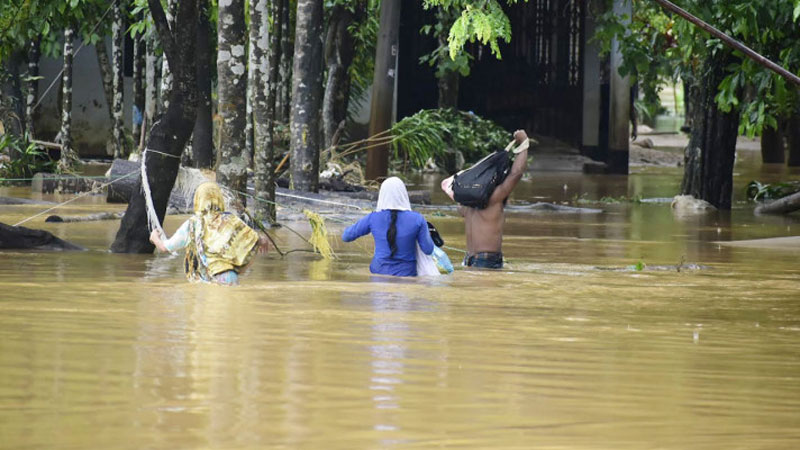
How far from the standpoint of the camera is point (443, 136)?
1138 inches

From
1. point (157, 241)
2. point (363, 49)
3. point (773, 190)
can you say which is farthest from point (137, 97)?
point (157, 241)

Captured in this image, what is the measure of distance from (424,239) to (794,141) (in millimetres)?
23680

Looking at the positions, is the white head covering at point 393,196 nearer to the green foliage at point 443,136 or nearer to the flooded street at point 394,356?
the flooded street at point 394,356

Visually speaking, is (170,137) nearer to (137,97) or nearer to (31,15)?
(31,15)

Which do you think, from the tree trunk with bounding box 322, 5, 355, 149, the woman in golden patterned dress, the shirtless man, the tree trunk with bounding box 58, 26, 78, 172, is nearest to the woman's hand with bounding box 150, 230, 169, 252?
the woman in golden patterned dress

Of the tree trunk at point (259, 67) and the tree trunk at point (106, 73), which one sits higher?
the tree trunk at point (106, 73)

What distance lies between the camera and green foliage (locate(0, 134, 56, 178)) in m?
21.4

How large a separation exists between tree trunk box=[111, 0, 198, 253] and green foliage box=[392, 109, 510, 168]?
12024mm

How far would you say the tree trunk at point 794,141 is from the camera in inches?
1254

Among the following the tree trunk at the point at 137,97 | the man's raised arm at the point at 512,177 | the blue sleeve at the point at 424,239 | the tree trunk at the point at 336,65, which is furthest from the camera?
the tree trunk at the point at 336,65

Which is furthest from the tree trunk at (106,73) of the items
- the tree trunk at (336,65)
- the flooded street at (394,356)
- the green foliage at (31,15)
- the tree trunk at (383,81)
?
the flooded street at (394,356)

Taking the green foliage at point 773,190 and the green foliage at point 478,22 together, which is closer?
the green foliage at point 478,22

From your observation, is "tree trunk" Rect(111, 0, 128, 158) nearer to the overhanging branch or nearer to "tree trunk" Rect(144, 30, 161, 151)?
"tree trunk" Rect(144, 30, 161, 151)

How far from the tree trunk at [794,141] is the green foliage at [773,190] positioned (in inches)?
371
